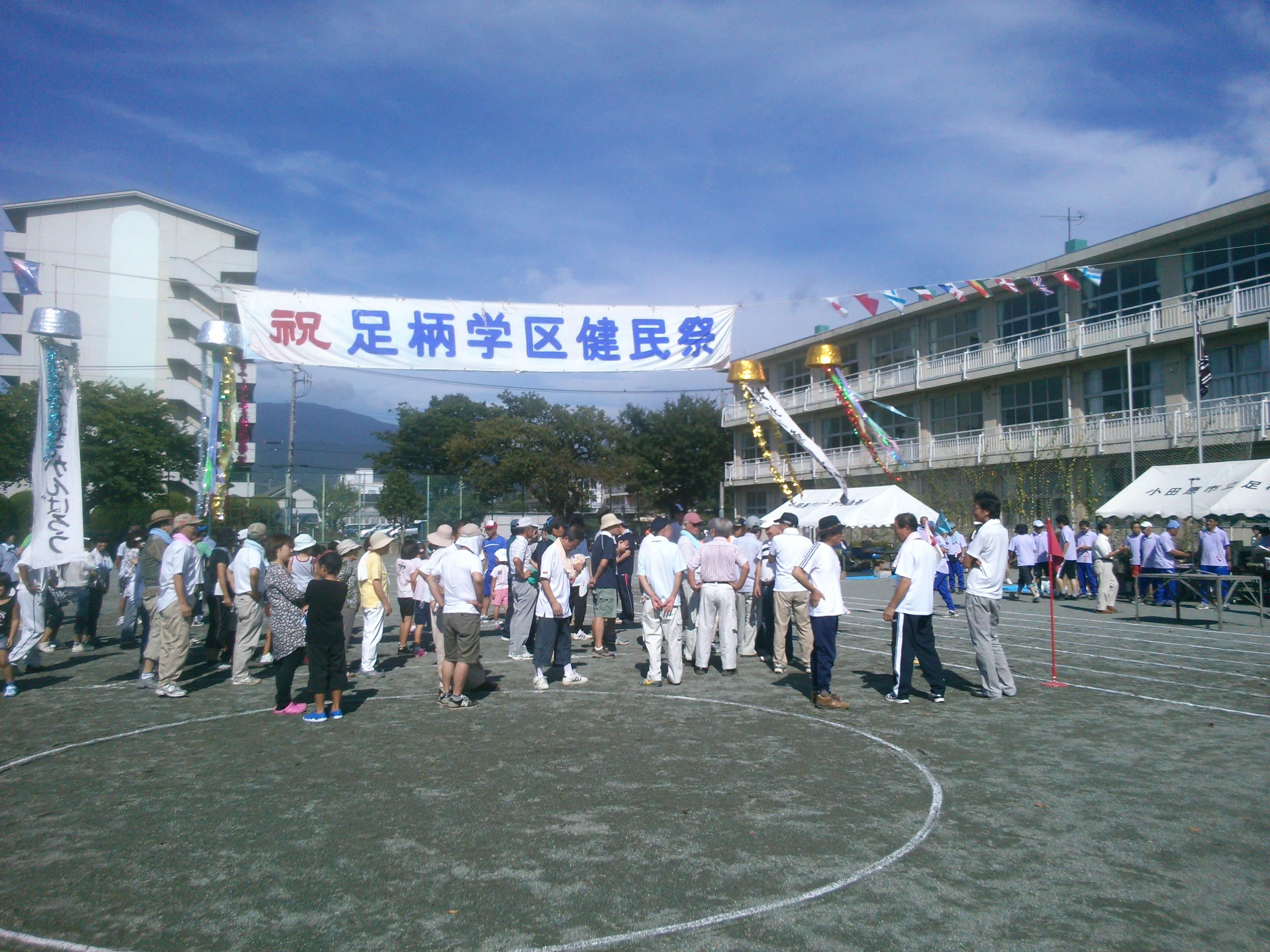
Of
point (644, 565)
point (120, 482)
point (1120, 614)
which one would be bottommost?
point (1120, 614)

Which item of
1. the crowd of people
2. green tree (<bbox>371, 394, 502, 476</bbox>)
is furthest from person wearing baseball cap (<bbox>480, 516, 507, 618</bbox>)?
green tree (<bbox>371, 394, 502, 476</bbox>)

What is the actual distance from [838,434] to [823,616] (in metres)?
34.0

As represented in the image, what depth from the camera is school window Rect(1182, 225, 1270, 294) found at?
79.0ft

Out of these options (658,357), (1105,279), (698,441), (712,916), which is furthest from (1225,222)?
(698,441)

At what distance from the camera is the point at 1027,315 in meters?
31.6

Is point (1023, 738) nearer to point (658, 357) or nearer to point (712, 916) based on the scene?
point (712, 916)

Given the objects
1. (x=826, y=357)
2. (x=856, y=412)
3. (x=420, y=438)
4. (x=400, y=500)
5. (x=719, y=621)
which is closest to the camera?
(x=719, y=621)

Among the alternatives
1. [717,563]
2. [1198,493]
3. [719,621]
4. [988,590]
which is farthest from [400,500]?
[988,590]

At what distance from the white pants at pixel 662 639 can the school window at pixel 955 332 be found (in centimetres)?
2758

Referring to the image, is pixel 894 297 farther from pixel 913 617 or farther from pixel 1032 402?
pixel 1032 402

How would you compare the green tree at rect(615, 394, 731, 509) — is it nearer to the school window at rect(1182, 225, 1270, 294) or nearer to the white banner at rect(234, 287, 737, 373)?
the school window at rect(1182, 225, 1270, 294)

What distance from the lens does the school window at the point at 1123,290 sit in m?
27.1

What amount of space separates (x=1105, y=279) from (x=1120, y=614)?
53.8 ft

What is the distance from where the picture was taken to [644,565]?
31.3 ft
